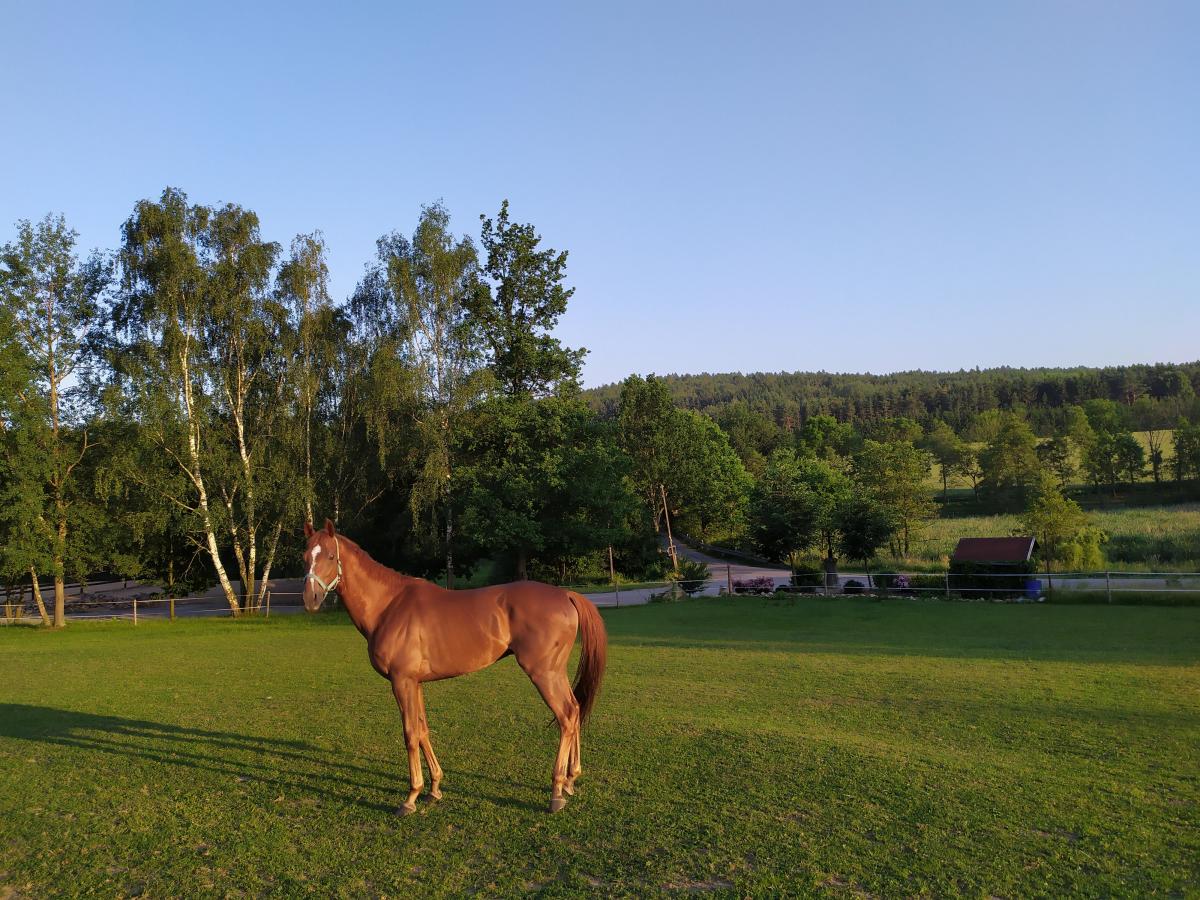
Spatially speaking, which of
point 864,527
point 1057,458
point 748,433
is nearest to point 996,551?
point 864,527

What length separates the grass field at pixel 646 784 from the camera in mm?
4477

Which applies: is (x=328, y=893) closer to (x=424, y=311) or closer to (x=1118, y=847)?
(x=1118, y=847)

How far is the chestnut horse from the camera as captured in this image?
5.86 meters

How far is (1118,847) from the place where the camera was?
4586mm

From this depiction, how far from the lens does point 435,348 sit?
28766 mm

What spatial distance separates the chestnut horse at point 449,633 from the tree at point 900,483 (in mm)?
47782

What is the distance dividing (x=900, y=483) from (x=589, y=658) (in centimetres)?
5077

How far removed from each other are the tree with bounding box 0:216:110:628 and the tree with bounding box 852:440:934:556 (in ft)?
147

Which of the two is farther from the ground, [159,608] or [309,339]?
[309,339]

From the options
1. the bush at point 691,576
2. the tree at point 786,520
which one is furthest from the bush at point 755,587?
the tree at point 786,520

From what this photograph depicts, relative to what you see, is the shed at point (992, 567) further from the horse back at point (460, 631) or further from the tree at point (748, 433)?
the tree at point (748, 433)

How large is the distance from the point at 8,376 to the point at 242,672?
1768cm

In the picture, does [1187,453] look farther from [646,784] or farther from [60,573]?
[60,573]

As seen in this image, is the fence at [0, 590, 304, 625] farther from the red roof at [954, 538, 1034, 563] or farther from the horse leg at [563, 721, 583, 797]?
the red roof at [954, 538, 1034, 563]
